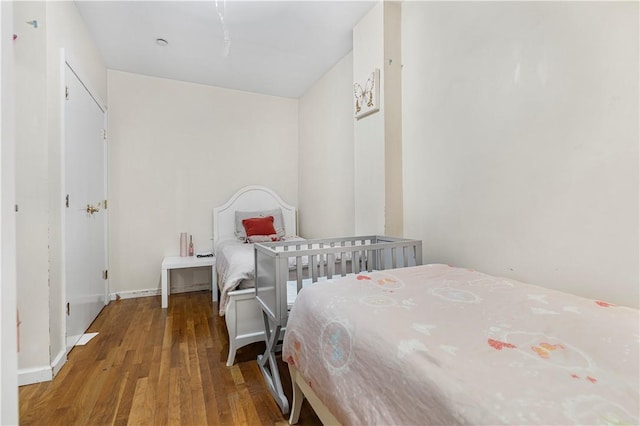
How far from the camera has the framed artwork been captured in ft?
7.17

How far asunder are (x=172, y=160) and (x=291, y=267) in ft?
7.73

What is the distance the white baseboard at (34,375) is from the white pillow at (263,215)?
6.31 feet

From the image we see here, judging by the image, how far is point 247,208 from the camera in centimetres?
378

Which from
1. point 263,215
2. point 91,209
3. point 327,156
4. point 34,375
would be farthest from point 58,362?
point 327,156

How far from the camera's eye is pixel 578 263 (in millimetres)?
1219

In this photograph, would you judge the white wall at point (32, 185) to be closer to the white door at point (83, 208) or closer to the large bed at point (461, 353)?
the white door at point (83, 208)

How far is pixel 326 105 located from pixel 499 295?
275 centimetres

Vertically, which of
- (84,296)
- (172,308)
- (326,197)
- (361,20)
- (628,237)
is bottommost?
(172,308)

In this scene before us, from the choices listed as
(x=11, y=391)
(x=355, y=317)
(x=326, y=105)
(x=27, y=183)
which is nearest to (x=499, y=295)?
(x=355, y=317)

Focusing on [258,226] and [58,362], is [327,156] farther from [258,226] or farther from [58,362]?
[58,362]

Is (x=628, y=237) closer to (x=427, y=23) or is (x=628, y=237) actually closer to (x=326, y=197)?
(x=427, y=23)

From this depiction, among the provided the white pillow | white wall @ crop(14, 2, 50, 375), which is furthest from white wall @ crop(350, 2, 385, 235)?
white wall @ crop(14, 2, 50, 375)

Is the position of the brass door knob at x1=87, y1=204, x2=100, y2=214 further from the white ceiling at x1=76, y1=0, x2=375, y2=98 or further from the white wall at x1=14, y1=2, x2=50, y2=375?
the white ceiling at x1=76, y1=0, x2=375, y2=98

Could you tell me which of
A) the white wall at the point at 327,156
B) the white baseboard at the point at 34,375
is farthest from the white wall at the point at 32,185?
the white wall at the point at 327,156
